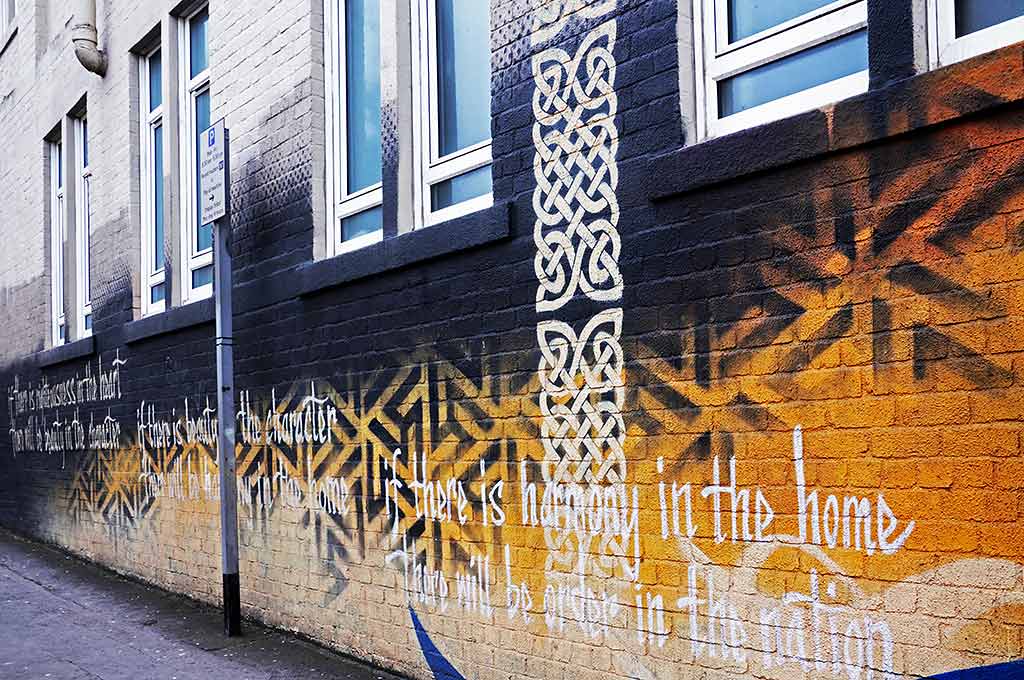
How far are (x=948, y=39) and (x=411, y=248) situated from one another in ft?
10.5

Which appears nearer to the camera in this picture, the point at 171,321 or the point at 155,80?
the point at 171,321

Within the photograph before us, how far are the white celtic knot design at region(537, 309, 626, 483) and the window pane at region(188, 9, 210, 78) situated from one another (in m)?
5.48

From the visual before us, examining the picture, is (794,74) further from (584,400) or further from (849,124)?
(584,400)

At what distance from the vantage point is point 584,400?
5.25 m

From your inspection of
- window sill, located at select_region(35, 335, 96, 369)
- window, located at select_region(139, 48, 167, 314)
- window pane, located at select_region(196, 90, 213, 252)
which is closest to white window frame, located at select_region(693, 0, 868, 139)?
window pane, located at select_region(196, 90, 213, 252)

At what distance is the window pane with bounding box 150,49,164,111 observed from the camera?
34.8 feet

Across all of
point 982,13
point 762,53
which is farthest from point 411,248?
point 982,13

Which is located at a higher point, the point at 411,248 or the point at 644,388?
the point at 411,248

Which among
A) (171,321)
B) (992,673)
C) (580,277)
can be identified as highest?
(171,321)

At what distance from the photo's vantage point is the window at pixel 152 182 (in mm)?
10453

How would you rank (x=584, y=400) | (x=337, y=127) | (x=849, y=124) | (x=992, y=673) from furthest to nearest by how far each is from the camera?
(x=337, y=127) < (x=584, y=400) < (x=849, y=124) < (x=992, y=673)

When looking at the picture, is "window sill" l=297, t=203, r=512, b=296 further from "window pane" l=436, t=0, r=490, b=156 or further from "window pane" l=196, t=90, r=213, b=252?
"window pane" l=196, t=90, r=213, b=252

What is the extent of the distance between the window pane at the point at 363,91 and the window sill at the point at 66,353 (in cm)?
504

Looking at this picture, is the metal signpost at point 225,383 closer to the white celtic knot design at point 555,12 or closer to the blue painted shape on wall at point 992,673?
the white celtic knot design at point 555,12
